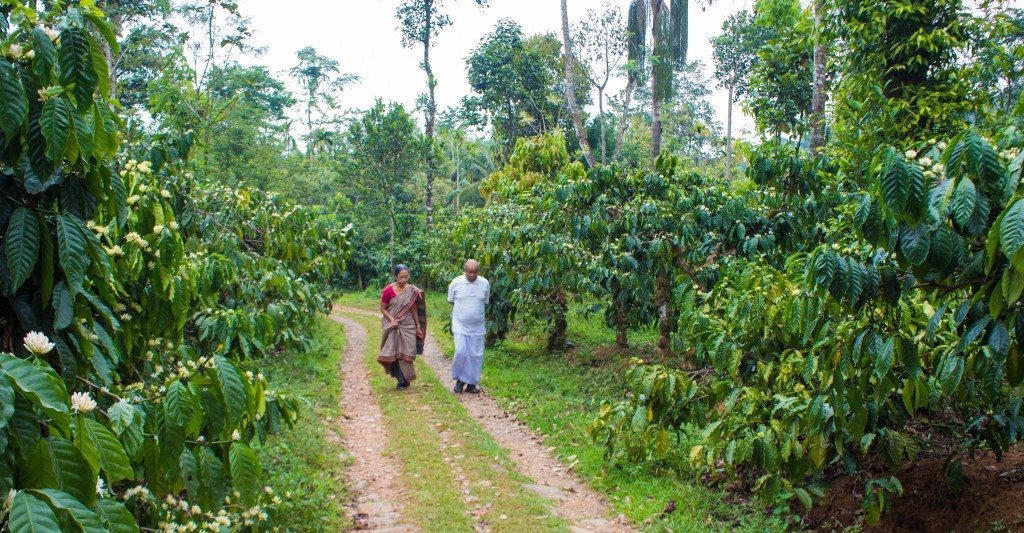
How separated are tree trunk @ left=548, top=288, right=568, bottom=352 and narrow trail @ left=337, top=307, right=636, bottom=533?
2418mm

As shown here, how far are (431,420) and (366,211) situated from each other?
1787cm

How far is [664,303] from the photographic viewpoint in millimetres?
8688

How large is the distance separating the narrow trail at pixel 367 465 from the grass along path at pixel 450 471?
72 millimetres

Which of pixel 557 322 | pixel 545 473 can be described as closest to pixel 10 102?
pixel 545 473

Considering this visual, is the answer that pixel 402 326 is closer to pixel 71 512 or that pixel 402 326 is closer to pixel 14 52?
pixel 14 52

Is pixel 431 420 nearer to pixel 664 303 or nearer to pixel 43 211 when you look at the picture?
pixel 664 303

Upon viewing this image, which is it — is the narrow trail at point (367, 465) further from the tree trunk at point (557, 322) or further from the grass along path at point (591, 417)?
the tree trunk at point (557, 322)

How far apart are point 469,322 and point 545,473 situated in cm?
301

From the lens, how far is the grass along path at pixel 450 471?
16.5ft

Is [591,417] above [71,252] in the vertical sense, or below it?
below

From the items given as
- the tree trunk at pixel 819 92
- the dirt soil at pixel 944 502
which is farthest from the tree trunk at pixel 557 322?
the dirt soil at pixel 944 502

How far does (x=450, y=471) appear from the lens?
603 cm

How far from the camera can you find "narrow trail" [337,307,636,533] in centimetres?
517

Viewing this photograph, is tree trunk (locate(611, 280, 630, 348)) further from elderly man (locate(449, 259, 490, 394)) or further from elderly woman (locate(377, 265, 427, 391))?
elderly woman (locate(377, 265, 427, 391))
